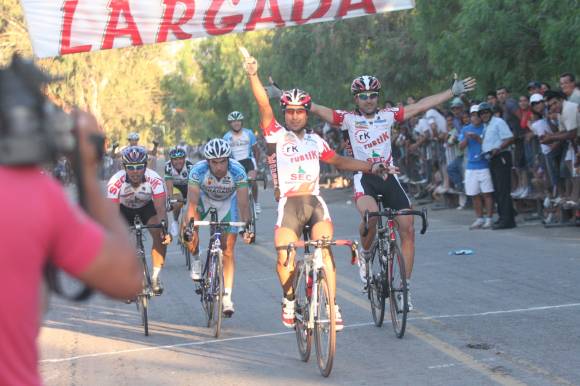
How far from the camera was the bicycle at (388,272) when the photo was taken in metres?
9.69

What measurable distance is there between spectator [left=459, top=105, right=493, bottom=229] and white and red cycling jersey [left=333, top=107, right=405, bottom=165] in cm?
878

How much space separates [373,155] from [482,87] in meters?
13.2

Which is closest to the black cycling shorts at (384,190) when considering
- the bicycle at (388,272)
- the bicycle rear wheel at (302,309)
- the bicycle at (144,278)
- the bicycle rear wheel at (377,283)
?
the bicycle at (388,272)

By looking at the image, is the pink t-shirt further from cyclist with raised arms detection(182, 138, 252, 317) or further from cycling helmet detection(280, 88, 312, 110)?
cyclist with raised arms detection(182, 138, 252, 317)

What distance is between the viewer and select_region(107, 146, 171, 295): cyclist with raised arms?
11922 mm

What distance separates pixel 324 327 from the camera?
27.8ft

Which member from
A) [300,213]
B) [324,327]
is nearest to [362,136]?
[300,213]

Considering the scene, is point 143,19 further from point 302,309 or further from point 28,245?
point 28,245

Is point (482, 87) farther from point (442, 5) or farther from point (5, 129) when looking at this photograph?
point (5, 129)

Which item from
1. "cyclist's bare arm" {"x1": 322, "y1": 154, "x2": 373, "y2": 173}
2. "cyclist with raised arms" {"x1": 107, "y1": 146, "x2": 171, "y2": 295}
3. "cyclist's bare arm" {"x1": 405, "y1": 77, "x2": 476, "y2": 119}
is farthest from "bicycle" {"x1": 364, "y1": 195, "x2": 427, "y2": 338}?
"cyclist with raised arms" {"x1": 107, "y1": 146, "x2": 171, "y2": 295}

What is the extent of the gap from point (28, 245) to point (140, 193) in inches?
370

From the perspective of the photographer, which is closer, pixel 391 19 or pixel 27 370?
pixel 27 370

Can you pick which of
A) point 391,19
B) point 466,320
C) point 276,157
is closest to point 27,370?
point 276,157

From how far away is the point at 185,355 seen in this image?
9594 mm
